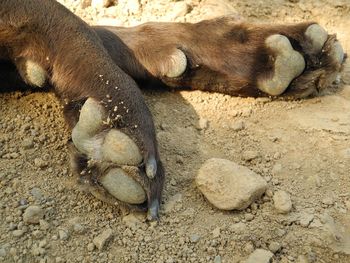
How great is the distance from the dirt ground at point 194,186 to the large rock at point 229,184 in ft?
0.12

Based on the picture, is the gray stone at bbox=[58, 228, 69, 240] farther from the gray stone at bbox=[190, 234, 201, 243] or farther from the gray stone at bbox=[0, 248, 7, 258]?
the gray stone at bbox=[190, 234, 201, 243]

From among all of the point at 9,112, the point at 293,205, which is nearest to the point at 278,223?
the point at 293,205

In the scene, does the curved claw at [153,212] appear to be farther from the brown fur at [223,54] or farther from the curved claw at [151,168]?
the brown fur at [223,54]

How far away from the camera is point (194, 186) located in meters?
1.89

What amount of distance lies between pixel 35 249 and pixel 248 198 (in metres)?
0.67

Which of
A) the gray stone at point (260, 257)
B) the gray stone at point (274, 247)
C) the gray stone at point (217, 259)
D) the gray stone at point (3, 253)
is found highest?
the gray stone at point (3, 253)

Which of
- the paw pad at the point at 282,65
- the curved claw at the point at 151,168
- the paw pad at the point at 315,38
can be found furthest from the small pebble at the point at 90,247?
the paw pad at the point at 315,38

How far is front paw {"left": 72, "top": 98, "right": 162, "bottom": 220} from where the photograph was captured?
1.66m

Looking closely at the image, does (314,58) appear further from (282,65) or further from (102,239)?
(102,239)

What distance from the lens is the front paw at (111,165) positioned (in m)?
1.66

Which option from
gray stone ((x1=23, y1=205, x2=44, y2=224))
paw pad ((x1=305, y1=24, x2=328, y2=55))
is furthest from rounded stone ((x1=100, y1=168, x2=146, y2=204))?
paw pad ((x1=305, y1=24, x2=328, y2=55))

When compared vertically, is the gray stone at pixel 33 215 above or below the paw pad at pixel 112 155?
below

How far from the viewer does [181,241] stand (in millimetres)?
1700

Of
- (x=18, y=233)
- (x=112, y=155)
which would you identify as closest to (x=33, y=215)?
(x=18, y=233)
